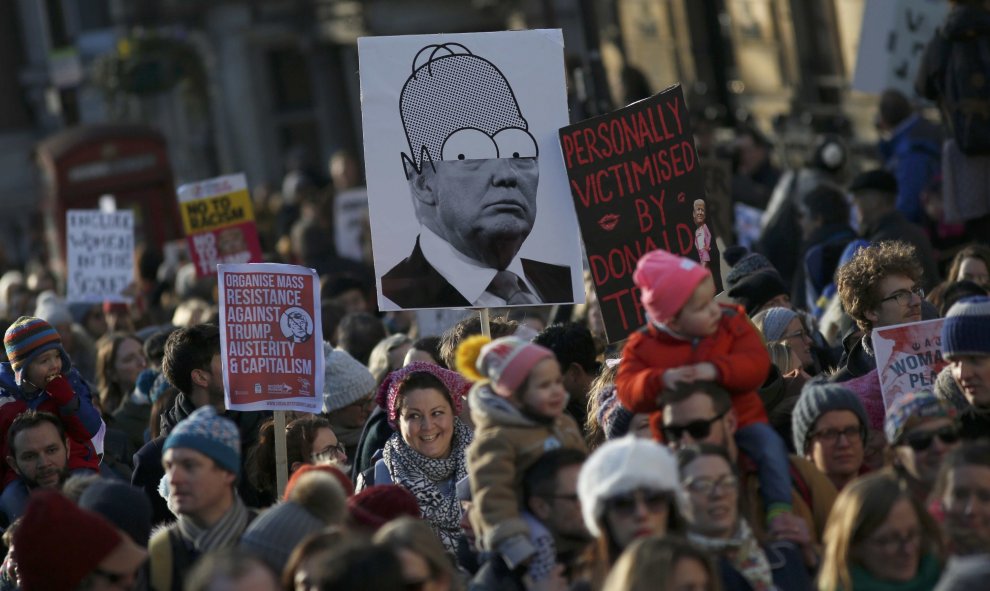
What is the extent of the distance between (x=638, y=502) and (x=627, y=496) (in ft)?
0.12

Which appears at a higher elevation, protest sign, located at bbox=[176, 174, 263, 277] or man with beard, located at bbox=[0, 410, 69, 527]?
protest sign, located at bbox=[176, 174, 263, 277]

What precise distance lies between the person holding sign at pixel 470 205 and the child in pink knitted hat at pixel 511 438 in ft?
6.78

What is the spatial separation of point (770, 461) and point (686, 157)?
2.76 m

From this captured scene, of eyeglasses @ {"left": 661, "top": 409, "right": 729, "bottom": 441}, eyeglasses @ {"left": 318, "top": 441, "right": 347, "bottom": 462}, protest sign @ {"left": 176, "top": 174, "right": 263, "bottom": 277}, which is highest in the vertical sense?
protest sign @ {"left": 176, "top": 174, "right": 263, "bottom": 277}

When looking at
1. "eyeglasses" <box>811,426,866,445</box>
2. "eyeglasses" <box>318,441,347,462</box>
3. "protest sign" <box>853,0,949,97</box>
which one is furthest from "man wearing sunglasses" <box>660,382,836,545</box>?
"protest sign" <box>853,0,949,97</box>

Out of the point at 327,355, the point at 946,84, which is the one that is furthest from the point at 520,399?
the point at 946,84

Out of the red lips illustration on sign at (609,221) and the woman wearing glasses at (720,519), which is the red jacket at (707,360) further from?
the red lips illustration on sign at (609,221)

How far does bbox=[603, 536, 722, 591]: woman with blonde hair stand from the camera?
5.14 m

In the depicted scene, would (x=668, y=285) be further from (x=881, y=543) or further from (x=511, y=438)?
(x=881, y=543)

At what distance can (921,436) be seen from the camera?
21.0 ft

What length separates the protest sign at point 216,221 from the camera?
14.7m

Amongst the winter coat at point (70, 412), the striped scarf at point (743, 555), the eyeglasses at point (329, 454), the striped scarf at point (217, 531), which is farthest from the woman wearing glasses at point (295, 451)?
the striped scarf at point (743, 555)

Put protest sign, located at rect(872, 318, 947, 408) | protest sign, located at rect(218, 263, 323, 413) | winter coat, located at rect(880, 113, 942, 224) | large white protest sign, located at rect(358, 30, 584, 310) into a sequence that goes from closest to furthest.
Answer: protest sign, located at rect(872, 318, 947, 408) → protest sign, located at rect(218, 263, 323, 413) → large white protest sign, located at rect(358, 30, 584, 310) → winter coat, located at rect(880, 113, 942, 224)

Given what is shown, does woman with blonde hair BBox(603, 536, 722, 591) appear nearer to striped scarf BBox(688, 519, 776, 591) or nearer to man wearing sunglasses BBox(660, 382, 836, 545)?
striped scarf BBox(688, 519, 776, 591)
